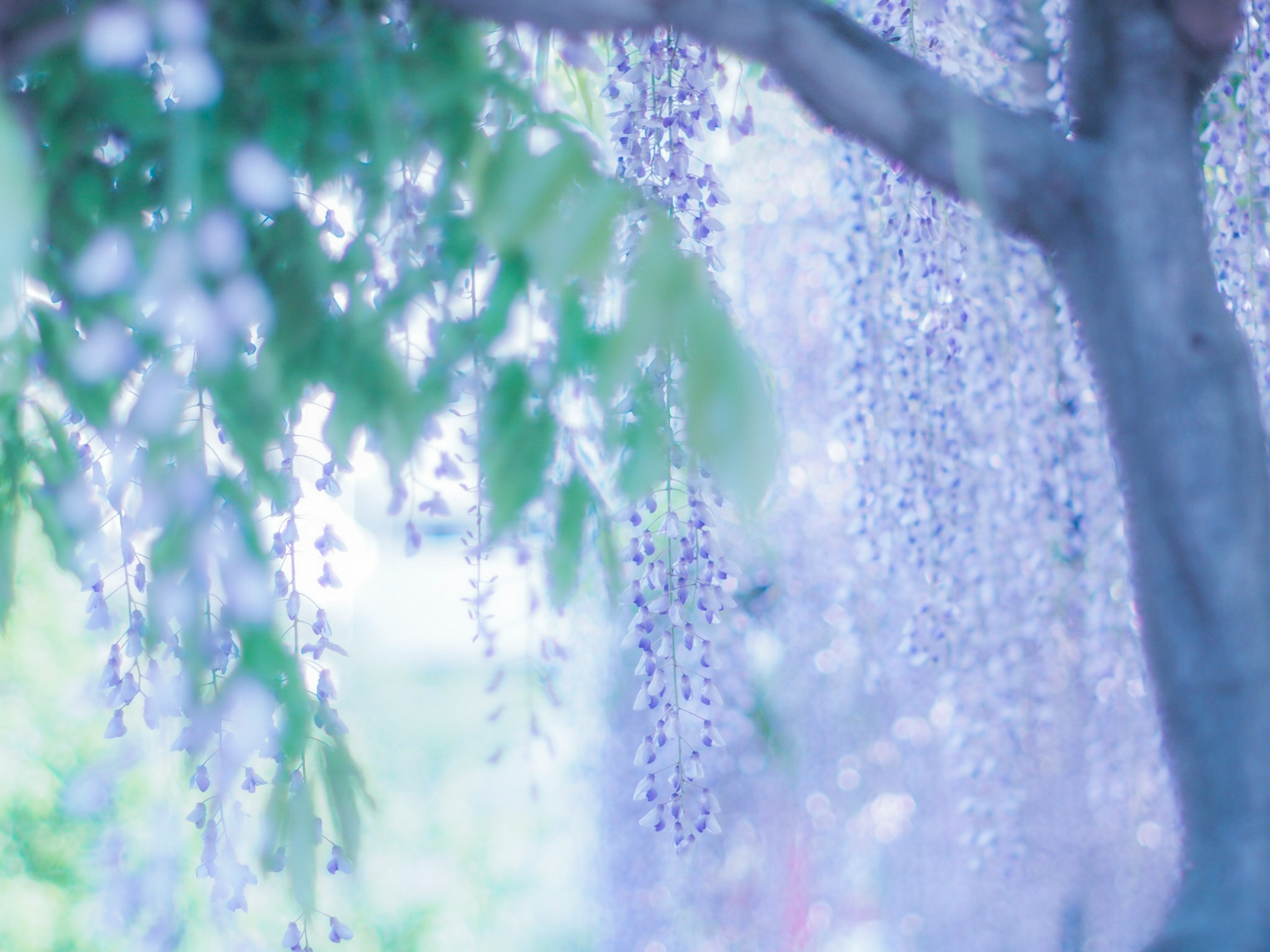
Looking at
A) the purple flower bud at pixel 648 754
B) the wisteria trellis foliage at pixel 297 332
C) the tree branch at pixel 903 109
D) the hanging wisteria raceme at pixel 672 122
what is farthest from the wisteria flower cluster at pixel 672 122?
the purple flower bud at pixel 648 754

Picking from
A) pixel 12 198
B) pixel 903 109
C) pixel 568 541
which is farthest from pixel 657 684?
pixel 12 198

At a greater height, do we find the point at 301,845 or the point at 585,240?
the point at 585,240

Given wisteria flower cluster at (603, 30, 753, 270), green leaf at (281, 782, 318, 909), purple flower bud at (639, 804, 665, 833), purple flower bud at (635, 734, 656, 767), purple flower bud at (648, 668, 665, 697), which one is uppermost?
wisteria flower cluster at (603, 30, 753, 270)

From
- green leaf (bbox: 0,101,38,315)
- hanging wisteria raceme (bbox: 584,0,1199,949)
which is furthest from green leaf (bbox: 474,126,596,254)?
hanging wisteria raceme (bbox: 584,0,1199,949)

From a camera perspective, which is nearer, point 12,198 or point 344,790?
point 12,198

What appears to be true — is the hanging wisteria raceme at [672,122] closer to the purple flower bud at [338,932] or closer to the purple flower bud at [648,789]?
the purple flower bud at [648,789]

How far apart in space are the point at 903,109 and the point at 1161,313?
0.39 m

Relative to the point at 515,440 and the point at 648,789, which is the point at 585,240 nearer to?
the point at 515,440

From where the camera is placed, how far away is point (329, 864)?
1.50m

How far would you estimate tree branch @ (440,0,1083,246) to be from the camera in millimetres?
1267

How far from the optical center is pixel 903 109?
1326mm

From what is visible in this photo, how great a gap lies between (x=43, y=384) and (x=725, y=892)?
3624mm

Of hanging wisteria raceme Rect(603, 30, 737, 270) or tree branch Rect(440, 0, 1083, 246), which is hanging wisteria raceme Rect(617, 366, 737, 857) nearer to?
hanging wisteria raceme Rect(603, 30, 737, 270)

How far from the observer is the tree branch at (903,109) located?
127cm
